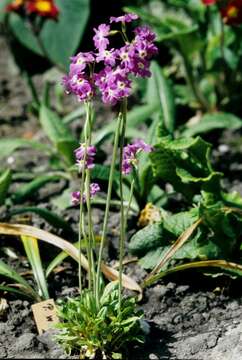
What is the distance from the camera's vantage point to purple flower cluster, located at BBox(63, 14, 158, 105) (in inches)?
79.8

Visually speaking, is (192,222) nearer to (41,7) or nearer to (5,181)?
(5,181)

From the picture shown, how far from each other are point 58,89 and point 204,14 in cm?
99

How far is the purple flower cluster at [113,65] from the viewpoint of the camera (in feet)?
6.65

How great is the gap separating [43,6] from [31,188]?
1.05 meters

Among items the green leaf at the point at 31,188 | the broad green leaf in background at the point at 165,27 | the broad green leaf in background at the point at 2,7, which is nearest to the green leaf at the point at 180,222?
the green leaf at the point at 31,188

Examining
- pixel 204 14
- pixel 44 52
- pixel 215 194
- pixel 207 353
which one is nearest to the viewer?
pixel 207 353

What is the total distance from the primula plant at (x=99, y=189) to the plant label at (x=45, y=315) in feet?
0.18

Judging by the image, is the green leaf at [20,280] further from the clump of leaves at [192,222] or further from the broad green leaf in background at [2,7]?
the broad green leaf in background at [2,7]

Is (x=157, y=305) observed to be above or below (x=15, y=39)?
below

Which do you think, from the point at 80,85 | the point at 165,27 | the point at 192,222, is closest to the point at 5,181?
the point at 192,222

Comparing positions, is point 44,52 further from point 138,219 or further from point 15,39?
point 138,219

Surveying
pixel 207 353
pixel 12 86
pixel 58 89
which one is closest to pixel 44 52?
pixel 58 89

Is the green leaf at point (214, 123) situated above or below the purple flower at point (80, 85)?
below

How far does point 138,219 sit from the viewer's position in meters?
3.16
